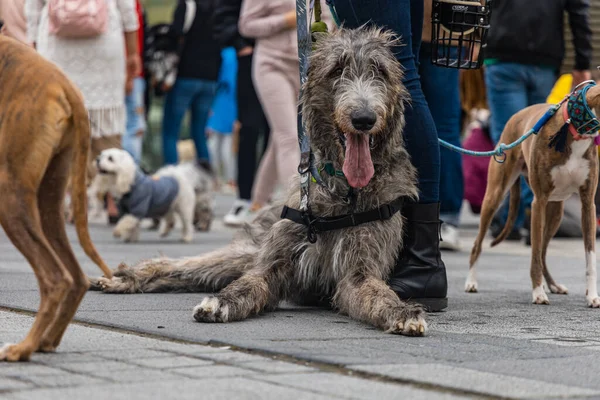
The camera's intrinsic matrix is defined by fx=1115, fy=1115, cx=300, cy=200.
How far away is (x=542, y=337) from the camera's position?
448 cm

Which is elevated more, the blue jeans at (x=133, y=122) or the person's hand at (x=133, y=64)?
the person's hand at (x=133, y=64)

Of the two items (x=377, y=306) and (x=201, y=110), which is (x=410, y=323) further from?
(x=201, y=110)

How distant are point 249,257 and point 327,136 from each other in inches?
37.6

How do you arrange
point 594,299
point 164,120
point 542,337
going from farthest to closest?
point 164,120 < point 594,299 < point 542,337

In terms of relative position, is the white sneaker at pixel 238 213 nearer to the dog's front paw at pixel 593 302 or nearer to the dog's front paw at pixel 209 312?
the dog's front paw at pixel 593 302

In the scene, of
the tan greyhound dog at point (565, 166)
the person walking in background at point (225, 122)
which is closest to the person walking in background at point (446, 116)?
the tan greyhound dog at point (565, 166)

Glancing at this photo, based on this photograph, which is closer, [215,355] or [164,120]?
[215,355]

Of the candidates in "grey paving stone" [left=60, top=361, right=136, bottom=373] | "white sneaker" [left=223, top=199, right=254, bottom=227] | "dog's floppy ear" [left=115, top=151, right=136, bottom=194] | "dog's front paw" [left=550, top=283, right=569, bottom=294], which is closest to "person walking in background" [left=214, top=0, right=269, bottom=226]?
"white sneaker" [left=223, top=199, right=254, bottom=227]

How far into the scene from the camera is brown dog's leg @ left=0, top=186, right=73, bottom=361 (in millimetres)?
3518

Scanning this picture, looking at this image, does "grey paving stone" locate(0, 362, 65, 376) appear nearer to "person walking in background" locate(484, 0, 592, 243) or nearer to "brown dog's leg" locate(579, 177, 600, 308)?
"brown dog's leg" locate(579, 177, 600, 308)

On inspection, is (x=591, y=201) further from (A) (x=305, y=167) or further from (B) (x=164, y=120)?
(B) (x=164, y=120)

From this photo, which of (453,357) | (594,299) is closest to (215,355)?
(453,357)

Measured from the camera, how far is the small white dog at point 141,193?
9.67 m

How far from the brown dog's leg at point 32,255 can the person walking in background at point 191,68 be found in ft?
29.8
